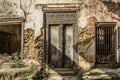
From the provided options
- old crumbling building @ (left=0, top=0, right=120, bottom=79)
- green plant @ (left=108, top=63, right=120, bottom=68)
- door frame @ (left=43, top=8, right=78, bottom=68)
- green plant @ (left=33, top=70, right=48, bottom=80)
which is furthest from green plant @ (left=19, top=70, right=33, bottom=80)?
green plant @ (left=108, top=63, right=120, bottom=68)

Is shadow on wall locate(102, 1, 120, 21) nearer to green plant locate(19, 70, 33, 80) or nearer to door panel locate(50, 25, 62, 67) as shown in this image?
door panel locate(50, 25, 62, 67)

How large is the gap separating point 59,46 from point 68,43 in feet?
1.31

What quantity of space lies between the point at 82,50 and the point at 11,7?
136 inches

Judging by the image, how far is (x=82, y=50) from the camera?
12.4m

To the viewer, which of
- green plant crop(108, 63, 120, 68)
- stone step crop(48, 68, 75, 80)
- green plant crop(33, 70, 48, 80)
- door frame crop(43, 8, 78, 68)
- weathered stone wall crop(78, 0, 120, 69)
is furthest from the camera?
door frame crop(43, 8, 78, 68)

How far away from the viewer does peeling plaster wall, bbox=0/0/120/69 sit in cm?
1238

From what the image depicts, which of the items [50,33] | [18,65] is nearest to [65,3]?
[50,33]

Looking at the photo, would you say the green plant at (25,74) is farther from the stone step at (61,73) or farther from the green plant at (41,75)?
the stone step at (61,73)

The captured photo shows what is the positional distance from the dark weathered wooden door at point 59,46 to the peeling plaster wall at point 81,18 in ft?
1.35

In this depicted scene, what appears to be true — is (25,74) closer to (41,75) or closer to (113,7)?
(41,75)

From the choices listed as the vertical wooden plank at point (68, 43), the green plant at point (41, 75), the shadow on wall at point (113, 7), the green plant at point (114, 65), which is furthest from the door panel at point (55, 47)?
the shadow on wall at point (113, 7)

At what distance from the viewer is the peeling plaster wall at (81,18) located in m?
12.4

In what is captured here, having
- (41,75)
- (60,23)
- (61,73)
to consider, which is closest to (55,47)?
(60,23)

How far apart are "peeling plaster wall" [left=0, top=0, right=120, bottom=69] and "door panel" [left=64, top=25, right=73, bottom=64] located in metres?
0.39
